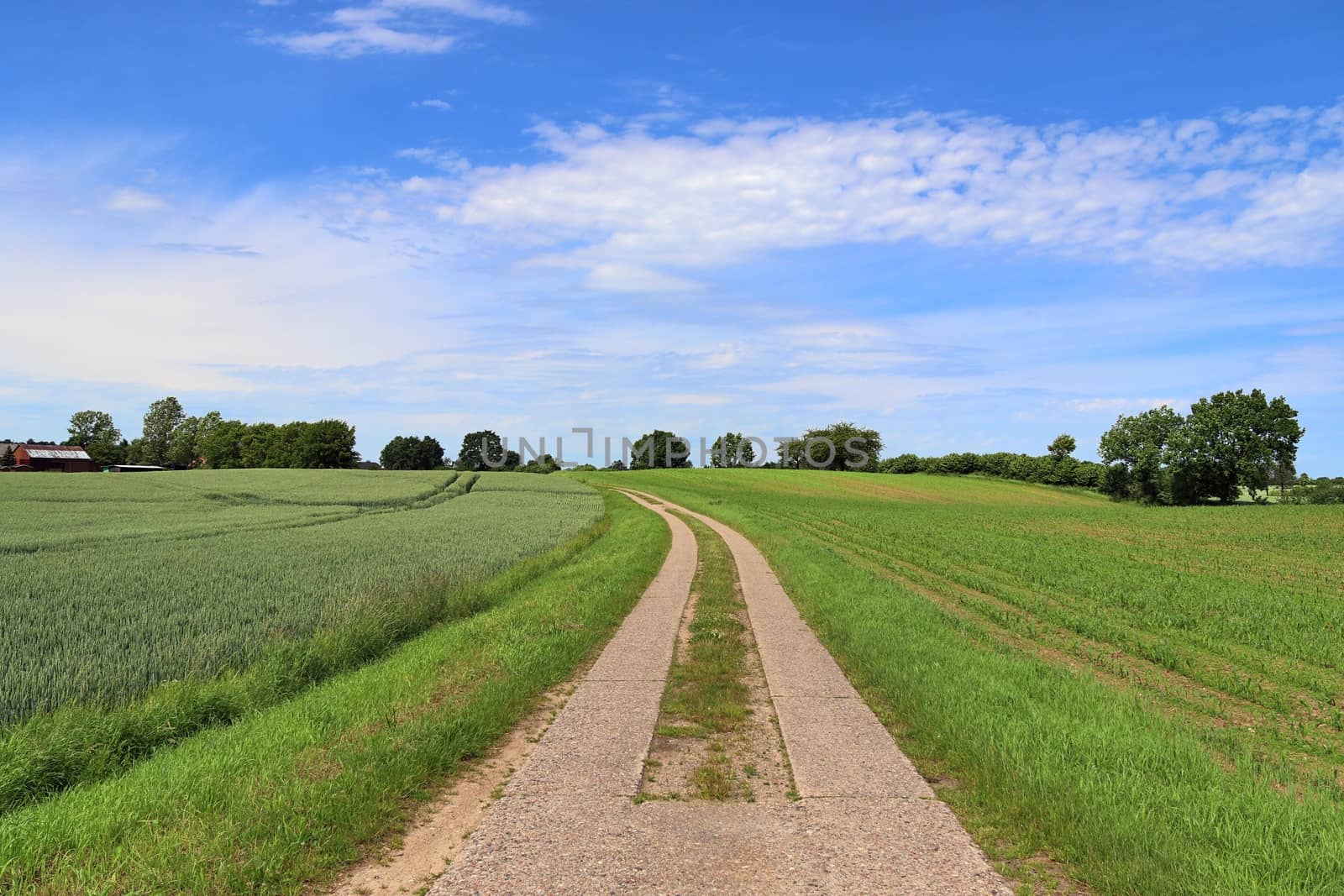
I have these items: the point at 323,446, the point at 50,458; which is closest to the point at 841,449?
the point at 323,446

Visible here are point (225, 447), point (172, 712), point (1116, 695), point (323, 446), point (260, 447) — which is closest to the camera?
point (172, 712)

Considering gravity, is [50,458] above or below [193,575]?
above

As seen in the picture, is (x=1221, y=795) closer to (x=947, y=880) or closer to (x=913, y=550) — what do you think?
(x=947, y=880)

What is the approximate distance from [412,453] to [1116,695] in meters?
172

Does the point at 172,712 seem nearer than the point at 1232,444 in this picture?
Yes

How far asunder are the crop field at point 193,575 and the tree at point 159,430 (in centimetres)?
12511

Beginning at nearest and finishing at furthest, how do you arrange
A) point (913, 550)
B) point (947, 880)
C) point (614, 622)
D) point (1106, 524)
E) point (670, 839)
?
point (947, 880) → point (670, 839) → point (614, 622) → point (913, 550) → point (1106, 524)

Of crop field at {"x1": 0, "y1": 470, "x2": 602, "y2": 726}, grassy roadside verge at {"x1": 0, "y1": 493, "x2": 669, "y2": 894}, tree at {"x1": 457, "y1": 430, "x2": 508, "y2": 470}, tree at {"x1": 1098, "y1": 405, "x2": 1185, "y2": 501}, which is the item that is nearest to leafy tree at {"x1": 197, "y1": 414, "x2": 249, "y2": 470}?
tree at {"x1": 457, "y1": 430, "x2": 508, "y2": 470}

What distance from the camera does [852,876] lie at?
15.9 ft

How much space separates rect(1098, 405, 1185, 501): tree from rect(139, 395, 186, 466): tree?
164 m

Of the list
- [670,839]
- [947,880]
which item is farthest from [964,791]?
[670,839]

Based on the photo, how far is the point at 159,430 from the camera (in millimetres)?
156000

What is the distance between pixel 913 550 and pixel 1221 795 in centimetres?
2237

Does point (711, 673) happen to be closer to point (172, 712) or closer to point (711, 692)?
point (711, 692)
